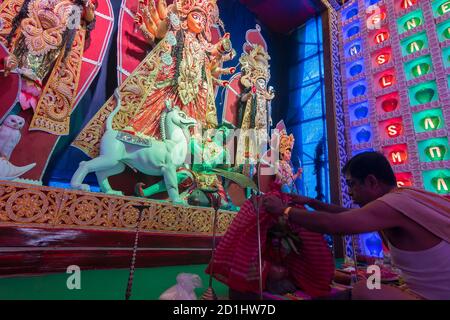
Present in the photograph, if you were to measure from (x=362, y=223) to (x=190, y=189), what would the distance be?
2.62m

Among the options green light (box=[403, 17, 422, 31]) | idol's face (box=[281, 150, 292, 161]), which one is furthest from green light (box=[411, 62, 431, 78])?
idol's face (box=[281, 150, 292, 161])

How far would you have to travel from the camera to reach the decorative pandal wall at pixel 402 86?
4.05m

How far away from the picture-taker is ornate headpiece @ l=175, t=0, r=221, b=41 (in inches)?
152

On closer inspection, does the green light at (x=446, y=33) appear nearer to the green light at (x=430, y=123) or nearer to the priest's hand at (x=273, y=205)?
the green light at (x=430, y=123)

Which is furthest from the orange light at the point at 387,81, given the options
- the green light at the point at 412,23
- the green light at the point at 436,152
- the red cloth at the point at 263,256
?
the red cloth at the point at 263,256

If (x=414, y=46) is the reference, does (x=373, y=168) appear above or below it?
below

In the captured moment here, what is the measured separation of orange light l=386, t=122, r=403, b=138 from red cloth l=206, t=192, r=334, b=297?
4107 millimetres

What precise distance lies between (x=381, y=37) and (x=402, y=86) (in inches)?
48.2

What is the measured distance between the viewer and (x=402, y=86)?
14.8ft

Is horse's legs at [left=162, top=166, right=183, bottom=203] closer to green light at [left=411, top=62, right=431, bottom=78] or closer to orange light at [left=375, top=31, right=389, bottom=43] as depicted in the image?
green light at [left=411, top=62, right=431, bottom=78]

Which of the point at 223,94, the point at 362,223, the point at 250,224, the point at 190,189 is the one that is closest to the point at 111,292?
the point at 250,224

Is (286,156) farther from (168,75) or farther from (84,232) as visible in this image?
(84,232)

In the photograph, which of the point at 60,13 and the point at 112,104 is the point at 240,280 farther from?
the point at 60,13

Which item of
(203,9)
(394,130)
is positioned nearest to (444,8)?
(394,130)
